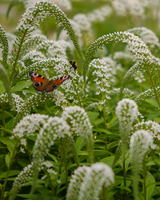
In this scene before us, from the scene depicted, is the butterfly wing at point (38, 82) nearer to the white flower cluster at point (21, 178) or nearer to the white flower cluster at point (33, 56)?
the white flower cluster at point (33, 56)

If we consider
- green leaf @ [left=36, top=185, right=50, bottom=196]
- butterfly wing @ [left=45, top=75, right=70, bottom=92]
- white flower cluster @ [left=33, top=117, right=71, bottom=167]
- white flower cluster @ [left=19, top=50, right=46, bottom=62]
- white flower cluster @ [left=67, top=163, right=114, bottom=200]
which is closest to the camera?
white flower cluster @ [left=67, top=163, right=114, bottom=200]

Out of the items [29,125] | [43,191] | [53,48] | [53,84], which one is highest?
[53,48]

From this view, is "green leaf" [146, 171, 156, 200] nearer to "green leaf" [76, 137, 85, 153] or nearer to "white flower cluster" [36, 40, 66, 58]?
"green leaf" [76, 137, 85, 153]

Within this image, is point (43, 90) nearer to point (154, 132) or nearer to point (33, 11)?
point (33, 11)

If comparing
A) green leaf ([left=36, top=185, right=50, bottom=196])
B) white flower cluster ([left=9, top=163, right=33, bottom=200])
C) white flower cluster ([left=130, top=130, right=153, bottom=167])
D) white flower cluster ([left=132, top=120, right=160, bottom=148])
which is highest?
white flower cluster ([left=132, top=120, right=160, bottom=148])

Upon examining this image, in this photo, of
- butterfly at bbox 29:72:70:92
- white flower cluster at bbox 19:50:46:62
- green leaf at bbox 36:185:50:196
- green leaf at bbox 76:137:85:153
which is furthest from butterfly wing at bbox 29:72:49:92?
green leaf at bbox 36:185:50:196

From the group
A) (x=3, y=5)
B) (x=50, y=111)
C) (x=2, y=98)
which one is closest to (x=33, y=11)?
(x=2, y=98)

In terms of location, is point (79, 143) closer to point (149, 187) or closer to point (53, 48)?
point (149, 187)

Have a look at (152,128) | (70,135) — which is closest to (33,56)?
(70,135)

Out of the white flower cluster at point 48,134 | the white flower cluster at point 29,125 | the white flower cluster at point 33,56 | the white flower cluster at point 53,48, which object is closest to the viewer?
the white flower cluster at point 48,134

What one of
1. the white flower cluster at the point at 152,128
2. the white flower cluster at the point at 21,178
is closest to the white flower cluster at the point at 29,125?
the white flower cluster at the point at 21,178

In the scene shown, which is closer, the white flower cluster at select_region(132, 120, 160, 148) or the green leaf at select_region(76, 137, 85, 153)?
the white flower cluster at select_region(132, 120, 160, 148)
